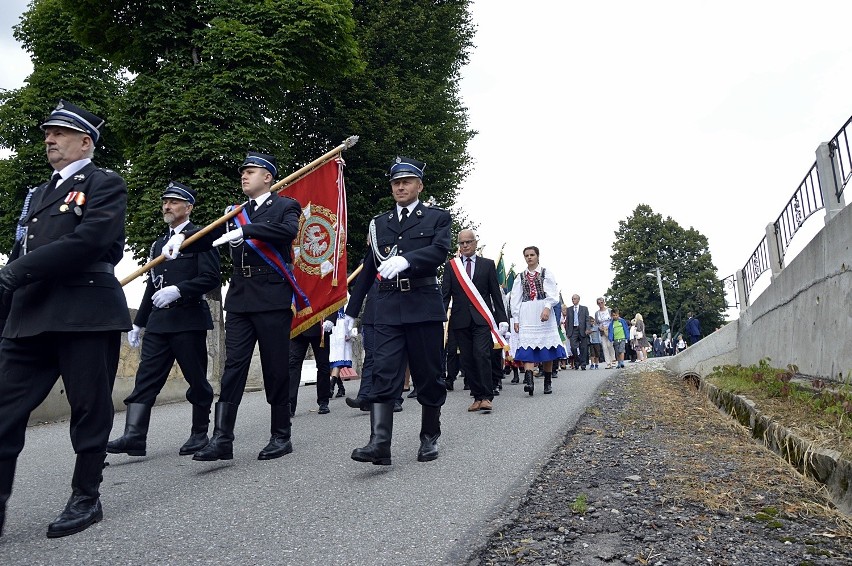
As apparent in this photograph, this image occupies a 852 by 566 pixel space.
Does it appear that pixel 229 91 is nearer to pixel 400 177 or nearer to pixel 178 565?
pixel 400 177

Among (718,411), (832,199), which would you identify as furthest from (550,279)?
(832,199)

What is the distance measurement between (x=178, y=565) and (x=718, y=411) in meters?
6.26

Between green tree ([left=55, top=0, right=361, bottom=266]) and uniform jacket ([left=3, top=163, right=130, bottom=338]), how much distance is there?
47.5ft

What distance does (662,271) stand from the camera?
6369 cm

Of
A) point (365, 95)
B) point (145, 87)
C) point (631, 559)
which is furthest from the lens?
point (365, 95)

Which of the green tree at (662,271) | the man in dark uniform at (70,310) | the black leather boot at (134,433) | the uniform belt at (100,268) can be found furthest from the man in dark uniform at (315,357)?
the green tree at (662,271)

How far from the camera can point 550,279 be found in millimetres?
10992

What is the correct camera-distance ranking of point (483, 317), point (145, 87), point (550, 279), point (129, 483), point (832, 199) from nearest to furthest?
point (129, 483), point (832, 199), point (483, 317), point (550, 279), point (145, 87)

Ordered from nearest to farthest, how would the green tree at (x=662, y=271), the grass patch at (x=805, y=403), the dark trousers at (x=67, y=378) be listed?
the dark trousers at (x=67, y=378) → the grass patch at (x=805, y=403) → the green tree at (x=662, y=271)

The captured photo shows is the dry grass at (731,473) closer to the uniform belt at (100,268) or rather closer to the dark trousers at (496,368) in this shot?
the uniform belt at (100,268)

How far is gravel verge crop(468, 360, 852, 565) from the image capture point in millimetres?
2979

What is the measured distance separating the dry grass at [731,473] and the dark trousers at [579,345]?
13.0 metres

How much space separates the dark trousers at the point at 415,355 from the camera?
501 centimetres

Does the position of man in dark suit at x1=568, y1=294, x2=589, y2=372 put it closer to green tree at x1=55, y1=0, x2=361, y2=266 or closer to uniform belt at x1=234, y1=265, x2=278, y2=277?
green tree at x1=55, y1=0, x2=361, y2=266
